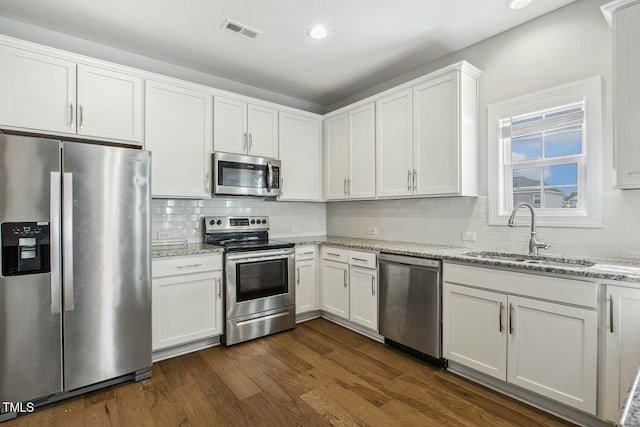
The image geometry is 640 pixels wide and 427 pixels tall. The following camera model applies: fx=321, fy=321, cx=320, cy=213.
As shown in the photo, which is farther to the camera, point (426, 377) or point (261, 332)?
point (261, 332)

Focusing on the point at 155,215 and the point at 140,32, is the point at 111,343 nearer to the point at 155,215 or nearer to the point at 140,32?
the point at 155,215

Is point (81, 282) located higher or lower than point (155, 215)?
lower

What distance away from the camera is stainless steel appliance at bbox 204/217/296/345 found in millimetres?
3014

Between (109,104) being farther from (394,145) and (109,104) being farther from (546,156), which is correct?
(546,156)

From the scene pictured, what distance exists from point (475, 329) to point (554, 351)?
49 cm

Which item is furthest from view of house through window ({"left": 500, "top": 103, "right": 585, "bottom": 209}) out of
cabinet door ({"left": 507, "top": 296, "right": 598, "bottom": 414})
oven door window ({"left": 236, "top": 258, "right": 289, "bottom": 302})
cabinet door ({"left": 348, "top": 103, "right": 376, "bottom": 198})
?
oven door window ({"left": 236, "top": 258, "right": 289, "bottom": 302})

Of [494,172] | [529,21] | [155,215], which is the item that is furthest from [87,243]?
[529,21]

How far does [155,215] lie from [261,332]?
156cm

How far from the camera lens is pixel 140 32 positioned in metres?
2.75

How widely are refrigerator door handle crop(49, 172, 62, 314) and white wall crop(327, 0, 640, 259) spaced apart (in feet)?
9.87

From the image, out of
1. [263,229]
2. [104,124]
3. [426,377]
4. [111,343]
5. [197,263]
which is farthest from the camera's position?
[263,229]

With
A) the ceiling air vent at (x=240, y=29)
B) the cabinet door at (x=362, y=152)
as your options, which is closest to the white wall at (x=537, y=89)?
the cabinet door at (x=362, y=152)

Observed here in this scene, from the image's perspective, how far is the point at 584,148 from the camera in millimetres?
2361

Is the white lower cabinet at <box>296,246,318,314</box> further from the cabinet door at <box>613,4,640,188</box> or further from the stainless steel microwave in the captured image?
the cabinet door at <box>613,4,640,188</box>
